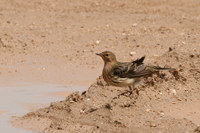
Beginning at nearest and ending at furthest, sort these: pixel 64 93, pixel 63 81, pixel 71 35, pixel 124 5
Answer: pixel 64 93
pixel 63 81
pixel 71 35
pixel 124 5

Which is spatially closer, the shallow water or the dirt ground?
the dirt ground

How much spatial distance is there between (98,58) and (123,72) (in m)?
5.41

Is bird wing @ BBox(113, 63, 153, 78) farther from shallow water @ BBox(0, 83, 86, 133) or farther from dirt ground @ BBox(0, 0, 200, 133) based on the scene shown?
shallow water @ BBox(0, 83, 86, 133)

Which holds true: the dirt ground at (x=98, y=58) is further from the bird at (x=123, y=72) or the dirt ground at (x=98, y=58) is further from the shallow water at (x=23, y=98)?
the bird at (x=123, y=72)

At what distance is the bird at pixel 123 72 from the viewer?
7.75 metres

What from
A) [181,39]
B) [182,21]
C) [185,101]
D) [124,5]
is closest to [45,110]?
[185,101]

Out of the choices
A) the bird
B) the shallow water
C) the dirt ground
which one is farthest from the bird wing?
the shallow water

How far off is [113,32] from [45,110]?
284 inches

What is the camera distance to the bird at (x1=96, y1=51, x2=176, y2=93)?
25.4 ft

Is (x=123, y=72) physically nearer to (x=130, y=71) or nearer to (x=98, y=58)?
(x=130, y=71)

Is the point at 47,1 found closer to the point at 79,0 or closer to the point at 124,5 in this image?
the point at 79,0

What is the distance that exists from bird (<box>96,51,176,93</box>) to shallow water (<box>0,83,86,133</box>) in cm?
147


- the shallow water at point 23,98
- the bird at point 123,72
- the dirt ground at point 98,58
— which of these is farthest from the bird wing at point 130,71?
the shallow water at point 23,98

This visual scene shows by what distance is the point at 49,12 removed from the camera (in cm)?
1828
